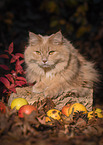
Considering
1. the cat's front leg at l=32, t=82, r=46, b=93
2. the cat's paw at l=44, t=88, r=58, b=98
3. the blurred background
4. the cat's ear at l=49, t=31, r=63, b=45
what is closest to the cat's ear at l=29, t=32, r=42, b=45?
the cat's ear at l=49, t=31, r=63, b=45

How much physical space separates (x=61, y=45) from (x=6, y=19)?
2.88 m

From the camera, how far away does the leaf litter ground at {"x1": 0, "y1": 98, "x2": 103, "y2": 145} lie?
1.34 metres

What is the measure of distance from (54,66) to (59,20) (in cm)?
309

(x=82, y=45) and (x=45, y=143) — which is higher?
(x=82, y=45)

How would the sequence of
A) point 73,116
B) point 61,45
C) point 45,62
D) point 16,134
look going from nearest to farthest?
point 16,134, point 73,116, point 45,62, point 61,45

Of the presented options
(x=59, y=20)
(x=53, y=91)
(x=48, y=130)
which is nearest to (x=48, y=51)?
(x=53, y=91)

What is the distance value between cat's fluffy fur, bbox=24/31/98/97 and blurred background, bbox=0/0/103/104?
214 cm

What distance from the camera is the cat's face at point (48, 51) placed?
2293 millimetres

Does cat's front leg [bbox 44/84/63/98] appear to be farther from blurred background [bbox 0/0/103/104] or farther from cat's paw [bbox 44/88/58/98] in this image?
blurred background [bbox 0/0/103/104]

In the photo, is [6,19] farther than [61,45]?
Yes

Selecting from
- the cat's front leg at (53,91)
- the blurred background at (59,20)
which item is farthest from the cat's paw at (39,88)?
the blurred background at (59,20)

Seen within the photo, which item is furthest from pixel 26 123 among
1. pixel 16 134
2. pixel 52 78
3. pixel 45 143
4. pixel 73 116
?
pixel 52 78

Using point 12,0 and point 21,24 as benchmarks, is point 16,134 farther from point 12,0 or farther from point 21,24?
point 12,0

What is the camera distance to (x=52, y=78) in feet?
8.09
